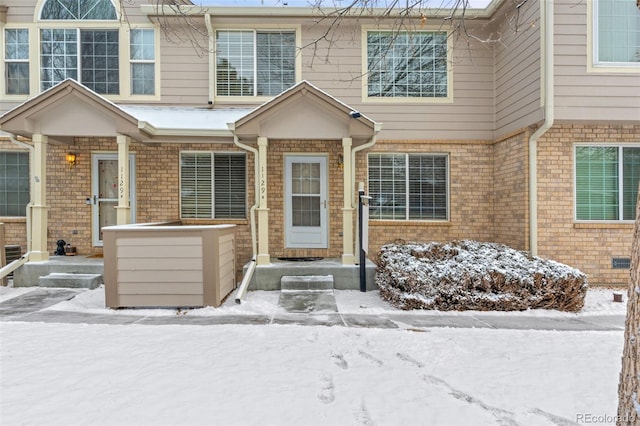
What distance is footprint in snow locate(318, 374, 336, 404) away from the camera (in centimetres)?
287

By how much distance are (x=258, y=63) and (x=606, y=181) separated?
7.75m

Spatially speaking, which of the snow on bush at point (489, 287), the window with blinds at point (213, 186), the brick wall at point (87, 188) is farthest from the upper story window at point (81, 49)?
the snow on bush at point (489, 287)

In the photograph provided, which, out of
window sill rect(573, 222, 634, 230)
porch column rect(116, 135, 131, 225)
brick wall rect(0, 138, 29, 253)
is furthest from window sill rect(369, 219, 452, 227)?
brick wall rect(0, 138, 29, 253)

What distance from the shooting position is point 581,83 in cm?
658

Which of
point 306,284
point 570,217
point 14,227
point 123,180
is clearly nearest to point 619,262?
point 570,217

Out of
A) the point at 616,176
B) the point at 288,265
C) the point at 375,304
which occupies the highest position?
the point at 616,176

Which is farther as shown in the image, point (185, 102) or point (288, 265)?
point (185, 102)

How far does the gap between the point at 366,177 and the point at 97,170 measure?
20.3ft

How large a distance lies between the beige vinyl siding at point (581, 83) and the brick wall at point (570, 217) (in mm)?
448

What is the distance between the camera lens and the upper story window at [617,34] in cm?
659

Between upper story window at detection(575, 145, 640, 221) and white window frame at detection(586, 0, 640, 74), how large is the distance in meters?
1.41

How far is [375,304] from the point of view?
5773 mm

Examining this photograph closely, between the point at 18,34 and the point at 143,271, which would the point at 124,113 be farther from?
the point at 18,34

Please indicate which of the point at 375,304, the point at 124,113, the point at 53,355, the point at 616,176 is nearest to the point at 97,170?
the point at 124,113
